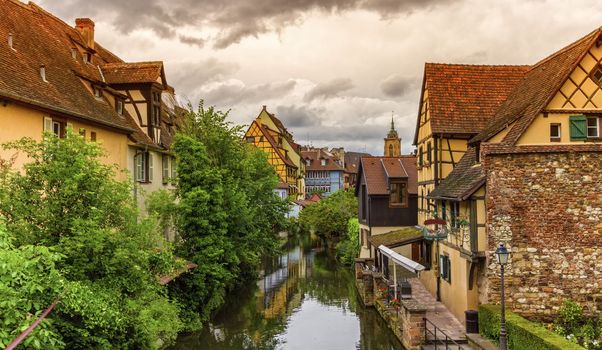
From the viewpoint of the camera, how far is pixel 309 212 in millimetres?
56219

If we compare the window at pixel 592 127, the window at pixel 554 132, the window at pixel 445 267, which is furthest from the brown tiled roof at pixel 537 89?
the window at pixel 445 267

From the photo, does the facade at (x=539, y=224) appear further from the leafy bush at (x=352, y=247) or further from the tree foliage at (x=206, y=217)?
the leafy bush at (x=352, y=247)

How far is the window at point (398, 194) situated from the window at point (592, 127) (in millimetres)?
14726

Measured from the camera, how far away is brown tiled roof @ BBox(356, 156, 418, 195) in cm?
3341

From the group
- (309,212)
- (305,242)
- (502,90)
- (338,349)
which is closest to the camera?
(338,349)

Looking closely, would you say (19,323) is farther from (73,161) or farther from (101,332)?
(73,161)

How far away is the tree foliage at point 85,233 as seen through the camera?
10539 millimetres

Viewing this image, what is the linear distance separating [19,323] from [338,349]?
1382cm

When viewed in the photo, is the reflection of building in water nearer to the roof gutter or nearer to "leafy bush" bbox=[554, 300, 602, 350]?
the roof gutter

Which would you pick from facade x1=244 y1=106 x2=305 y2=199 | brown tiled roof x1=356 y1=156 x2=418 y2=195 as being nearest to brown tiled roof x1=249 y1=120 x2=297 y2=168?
facade x1=244 y1=106 x2=305 y2=199

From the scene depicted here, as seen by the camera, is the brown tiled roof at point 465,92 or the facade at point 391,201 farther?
the facade at point 391,201

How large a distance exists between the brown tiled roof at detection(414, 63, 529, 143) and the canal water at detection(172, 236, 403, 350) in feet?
32.6

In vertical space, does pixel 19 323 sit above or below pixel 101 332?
above

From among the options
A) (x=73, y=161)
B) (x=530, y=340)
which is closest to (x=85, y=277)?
(x=73, y=161)
